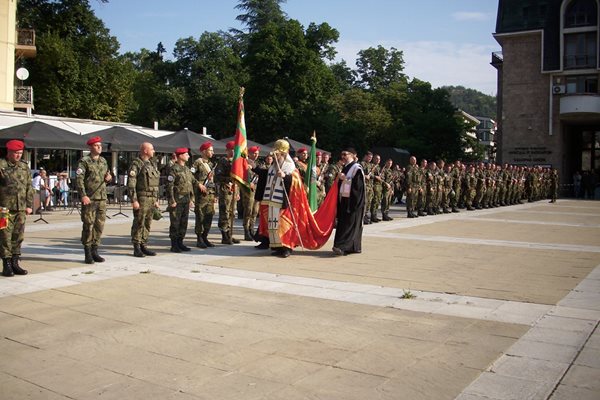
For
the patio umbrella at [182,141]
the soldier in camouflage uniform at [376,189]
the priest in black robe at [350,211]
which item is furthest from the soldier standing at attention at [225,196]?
the patio umbrella at [182,141]

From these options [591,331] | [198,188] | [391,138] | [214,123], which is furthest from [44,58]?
[591,331]

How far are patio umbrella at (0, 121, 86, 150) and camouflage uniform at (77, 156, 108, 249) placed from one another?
9.62 meters

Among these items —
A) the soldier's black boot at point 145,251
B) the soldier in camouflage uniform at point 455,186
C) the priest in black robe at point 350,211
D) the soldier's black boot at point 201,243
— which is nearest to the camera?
the soldier's black boot at point 145,251

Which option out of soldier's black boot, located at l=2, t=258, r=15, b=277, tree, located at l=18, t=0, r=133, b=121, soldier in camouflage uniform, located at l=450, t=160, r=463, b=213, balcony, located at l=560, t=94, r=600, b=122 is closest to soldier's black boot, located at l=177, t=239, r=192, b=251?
soldier's black boot, located at l=2, t=258, r=15, b=277

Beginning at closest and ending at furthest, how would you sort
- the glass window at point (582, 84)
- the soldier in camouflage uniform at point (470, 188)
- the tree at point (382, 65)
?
the soldier in camouflage uniform at point (470, 188) < the glass window at point (582, 84) < the tree at point (382, 65)

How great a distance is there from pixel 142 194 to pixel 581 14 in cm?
4431

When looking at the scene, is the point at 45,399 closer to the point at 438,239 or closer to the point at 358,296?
the point at 358,296

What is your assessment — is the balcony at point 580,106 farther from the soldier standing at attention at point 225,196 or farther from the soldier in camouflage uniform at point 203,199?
the soldier in camouflage uniform at point 203,199

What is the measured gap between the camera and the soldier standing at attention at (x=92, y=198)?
9656 mm

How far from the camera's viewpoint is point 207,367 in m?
4.72

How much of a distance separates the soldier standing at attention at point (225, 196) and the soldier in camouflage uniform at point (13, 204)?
170 inches

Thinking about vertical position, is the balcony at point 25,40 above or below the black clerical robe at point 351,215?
above

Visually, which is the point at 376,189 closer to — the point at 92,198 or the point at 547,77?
the point at 92,198

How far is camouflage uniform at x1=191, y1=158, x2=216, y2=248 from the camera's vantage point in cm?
1198
